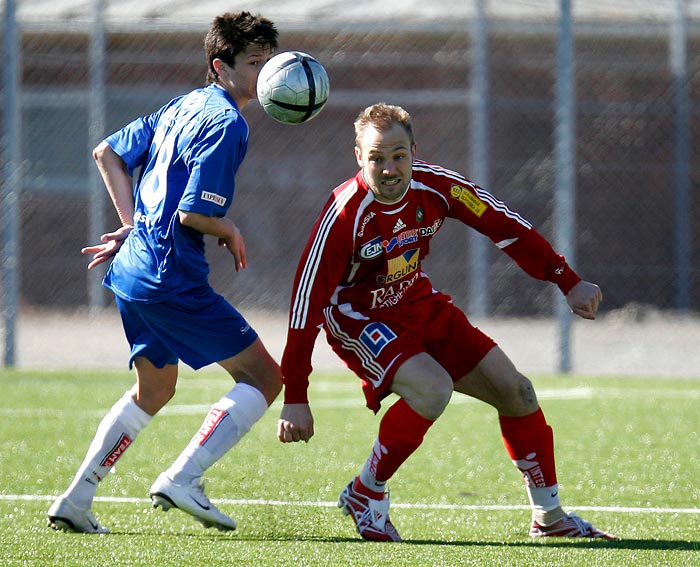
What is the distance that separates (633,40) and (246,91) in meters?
10.1

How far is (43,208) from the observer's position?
569 inches

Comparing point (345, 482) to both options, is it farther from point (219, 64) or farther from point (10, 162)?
point (10, 162)

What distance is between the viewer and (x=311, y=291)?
406 cm

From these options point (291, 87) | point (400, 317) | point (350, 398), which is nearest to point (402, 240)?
Answer: point (400, 317)

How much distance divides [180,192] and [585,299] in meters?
1.46

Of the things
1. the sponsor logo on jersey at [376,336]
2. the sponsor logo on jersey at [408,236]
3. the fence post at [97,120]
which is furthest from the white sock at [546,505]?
the fence post at [97,120]

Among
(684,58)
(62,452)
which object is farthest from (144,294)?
(684,58)

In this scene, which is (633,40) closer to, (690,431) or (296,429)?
(690,431)

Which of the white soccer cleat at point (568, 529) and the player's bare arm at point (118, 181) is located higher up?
the player's bare arm at point (118, 181)

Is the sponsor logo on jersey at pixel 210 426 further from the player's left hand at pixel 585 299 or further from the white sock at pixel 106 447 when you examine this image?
the player's left hand at pixel 585 299

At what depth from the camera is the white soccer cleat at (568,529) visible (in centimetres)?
418

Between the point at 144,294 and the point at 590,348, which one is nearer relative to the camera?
the point at 144,294

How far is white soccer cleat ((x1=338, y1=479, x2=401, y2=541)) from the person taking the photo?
412cm

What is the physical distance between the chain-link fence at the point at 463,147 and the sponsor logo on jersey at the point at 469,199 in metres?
8.12
